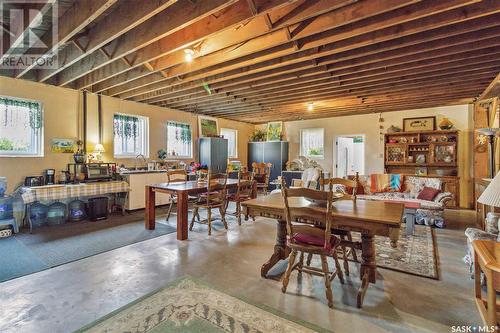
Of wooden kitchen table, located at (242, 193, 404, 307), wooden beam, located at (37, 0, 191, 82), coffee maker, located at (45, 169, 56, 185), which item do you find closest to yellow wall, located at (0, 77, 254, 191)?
coffee maker, located at (45, 169, 56, 185)

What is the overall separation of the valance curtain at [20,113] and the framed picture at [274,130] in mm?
6673

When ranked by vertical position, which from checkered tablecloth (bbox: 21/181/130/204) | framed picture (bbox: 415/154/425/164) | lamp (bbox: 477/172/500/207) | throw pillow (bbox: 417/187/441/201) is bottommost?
throw pillow (bbox: 417/187/441/201)

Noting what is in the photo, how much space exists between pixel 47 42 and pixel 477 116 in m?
8.39

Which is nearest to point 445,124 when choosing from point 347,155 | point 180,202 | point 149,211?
point 347,155

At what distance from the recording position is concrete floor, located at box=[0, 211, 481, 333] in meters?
1.93

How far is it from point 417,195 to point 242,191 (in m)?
3.81

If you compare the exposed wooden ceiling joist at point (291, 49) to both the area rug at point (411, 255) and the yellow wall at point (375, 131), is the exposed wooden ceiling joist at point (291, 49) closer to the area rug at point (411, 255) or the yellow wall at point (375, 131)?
→ the yellow wall at point (375, 131)

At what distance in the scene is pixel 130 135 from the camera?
616 centimetres

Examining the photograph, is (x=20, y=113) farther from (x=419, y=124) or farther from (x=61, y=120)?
(x=419, y=124)

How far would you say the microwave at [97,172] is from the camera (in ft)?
16.3

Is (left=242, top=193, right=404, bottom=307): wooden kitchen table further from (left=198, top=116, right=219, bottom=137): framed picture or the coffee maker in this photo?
(left=198, top=116, right=219, bottom=137): framed picture

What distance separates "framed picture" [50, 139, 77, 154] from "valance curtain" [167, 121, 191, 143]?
241 cm

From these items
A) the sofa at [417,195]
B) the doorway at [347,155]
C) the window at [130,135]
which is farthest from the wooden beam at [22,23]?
the doorway at [347,155]

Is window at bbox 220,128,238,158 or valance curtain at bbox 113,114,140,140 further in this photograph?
window at bbox 220,128,238,158
